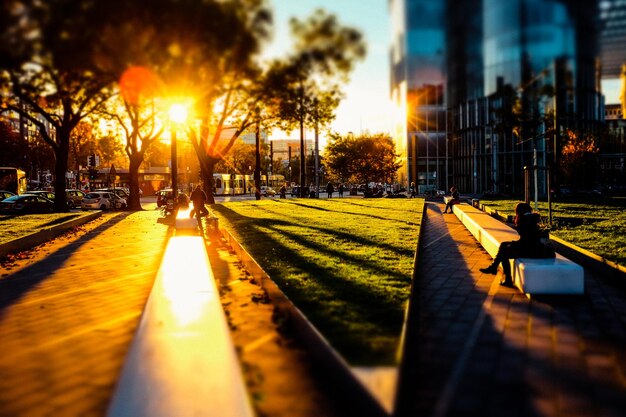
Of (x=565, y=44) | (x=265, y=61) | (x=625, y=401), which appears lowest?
(x=625, y=401)

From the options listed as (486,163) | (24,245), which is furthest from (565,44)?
(486,163)

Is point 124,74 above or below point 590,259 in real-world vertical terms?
above

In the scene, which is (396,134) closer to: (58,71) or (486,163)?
(486,163)

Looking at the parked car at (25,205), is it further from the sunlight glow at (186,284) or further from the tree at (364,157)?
the tree at (364,157)

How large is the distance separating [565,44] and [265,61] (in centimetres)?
610

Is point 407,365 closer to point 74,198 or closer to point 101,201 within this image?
point 101,201

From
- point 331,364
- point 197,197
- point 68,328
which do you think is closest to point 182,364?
point 331,364

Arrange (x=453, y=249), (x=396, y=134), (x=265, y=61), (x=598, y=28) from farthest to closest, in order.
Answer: (x=396, y=134) < (x=453, y=249) < (x=265, y=61) < (x=598, y=28)

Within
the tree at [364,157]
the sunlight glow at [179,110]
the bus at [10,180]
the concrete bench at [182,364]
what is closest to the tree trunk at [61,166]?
the bus at [10,180]

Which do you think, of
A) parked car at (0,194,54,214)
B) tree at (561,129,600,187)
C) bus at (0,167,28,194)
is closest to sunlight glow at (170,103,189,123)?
parked car at (0,194,54,214)

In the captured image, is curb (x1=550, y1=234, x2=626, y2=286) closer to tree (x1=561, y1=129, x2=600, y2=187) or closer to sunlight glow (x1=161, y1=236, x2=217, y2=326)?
sunlight glow (x1=161, y1=236, x2=217, y2=326)

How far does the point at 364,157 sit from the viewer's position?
64688 millimetres

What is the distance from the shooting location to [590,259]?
→ 10.7m

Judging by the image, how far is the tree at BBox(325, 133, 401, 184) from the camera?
64.1m
